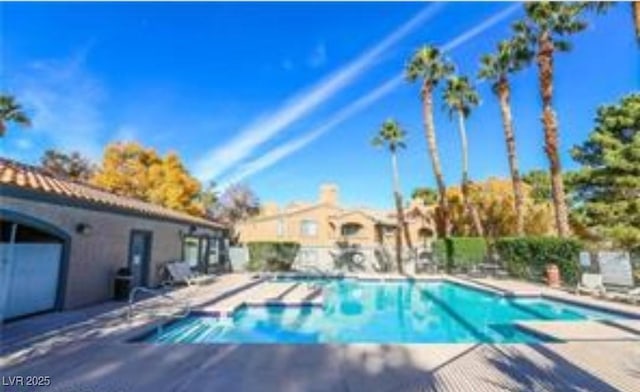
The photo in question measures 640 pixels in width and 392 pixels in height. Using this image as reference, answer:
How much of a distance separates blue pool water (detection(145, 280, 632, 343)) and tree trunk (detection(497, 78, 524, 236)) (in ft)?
26.4

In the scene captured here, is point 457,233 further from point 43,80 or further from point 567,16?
point 43,80

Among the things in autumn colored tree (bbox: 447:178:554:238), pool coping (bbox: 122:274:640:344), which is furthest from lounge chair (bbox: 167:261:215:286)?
autumn colored tree (bbox: 447:178:554:238)

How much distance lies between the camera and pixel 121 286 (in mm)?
14883

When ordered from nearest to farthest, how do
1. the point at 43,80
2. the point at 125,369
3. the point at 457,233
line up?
the point at 125,369, the point at 43,80, the point at 457,233

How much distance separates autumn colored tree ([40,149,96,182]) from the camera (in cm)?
4169

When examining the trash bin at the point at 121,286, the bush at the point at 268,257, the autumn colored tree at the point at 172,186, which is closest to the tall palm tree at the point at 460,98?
the bush at the point at 268,257

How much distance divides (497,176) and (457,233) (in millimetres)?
7184

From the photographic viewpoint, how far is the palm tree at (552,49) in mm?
22241

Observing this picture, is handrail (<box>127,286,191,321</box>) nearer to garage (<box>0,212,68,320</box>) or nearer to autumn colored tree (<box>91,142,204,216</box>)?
garage (<box>0,212,68,320</box>)

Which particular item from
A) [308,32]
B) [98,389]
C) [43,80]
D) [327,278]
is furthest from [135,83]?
[98,389]

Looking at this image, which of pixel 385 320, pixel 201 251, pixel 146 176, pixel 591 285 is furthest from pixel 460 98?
pixel 146 176

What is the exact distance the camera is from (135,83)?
26859 mm

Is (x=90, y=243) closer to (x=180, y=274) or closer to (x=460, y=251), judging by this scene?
(x=180, y=274)

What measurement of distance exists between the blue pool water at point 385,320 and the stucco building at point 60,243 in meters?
3.35
